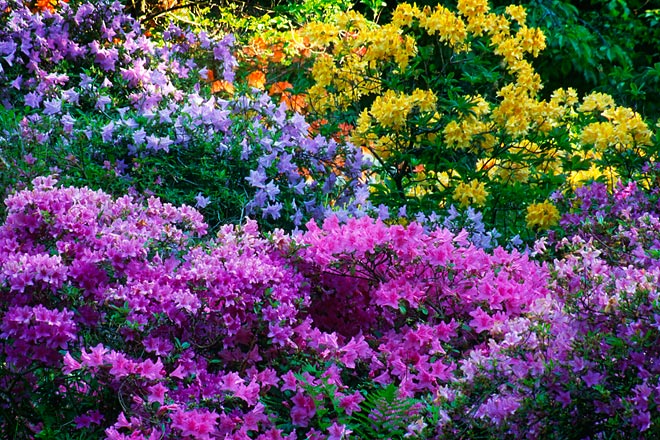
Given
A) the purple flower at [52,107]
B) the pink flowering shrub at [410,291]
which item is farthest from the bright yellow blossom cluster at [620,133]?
the purple flower at [52,107]

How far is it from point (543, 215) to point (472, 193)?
1.25 ft

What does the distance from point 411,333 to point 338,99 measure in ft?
8.40

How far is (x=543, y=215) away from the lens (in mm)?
4004

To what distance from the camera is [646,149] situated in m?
4.15

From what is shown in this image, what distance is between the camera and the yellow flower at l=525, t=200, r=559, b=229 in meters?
3.97

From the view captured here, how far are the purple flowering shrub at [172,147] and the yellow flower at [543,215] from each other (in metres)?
0.80

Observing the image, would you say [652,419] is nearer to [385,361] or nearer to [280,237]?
[385,361]

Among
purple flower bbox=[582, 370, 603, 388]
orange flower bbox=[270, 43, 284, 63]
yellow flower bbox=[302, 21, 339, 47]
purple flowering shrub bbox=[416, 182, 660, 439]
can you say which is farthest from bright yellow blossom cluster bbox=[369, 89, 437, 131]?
orange flower bbox=[270, 43, 284, 63]

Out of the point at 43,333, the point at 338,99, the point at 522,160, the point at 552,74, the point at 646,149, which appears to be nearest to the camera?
the point at 43,333

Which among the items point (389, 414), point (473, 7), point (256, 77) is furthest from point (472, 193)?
point (256, 77)

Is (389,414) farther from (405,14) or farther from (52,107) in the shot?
(52,107)

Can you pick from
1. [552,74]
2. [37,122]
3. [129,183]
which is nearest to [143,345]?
Result: [129,183]

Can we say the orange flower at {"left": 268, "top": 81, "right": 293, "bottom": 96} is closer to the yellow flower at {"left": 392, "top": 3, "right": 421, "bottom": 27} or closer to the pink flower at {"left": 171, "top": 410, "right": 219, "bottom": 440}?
the yellow flower at {"left": 392, "top": 3, "right": 421, "bottom": 27}

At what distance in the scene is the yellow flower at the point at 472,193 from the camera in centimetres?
424
